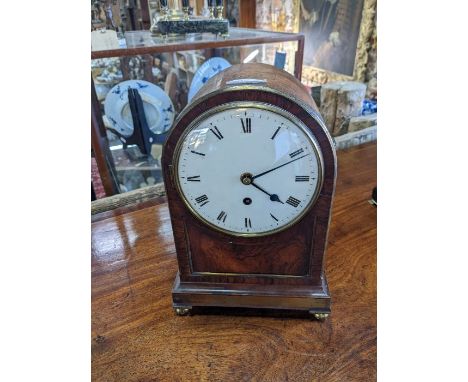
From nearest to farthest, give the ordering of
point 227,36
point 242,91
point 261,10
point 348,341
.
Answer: point 242,91 < point 348,341 < point 227,36 < point 261,10

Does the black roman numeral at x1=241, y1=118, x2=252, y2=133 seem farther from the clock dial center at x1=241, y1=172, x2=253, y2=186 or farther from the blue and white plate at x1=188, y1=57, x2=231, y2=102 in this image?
the blue and white plate at x1=188, y1=57, x2=231, y2=102

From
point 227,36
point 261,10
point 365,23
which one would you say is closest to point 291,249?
point 227,36

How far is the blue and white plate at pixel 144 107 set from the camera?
1.36 meters

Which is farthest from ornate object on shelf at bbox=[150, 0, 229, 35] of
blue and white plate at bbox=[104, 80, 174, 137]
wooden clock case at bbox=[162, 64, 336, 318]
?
wooden clock case at bbox=[162, 64, 336, 318]

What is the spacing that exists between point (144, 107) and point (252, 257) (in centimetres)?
92

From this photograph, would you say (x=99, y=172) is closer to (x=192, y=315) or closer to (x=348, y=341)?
(x=192, y=315)

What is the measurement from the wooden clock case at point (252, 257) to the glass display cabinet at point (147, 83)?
72 centimetres

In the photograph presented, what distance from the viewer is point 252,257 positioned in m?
0.73

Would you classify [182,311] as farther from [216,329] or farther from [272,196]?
[272,196]

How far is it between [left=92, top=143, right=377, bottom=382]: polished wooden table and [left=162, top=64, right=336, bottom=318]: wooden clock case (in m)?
0.04

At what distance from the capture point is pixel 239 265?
2.43ft

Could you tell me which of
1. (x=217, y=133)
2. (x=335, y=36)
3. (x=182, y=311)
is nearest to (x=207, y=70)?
(x=217, y=133)

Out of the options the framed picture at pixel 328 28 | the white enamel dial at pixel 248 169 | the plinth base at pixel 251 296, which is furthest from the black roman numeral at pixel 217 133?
the framed picture at pixel 328 28

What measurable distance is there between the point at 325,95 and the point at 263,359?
1817mm
